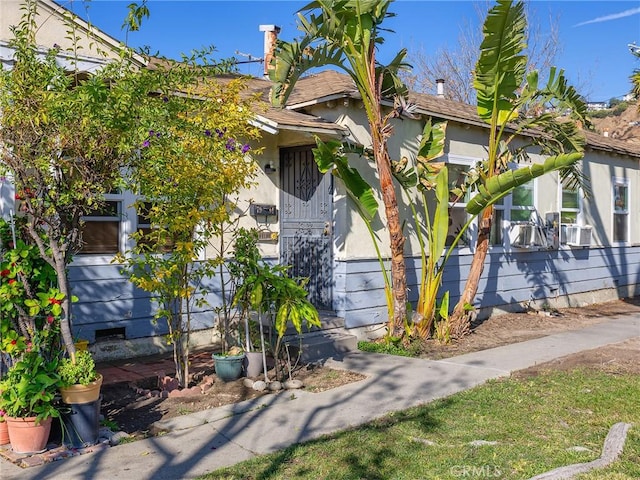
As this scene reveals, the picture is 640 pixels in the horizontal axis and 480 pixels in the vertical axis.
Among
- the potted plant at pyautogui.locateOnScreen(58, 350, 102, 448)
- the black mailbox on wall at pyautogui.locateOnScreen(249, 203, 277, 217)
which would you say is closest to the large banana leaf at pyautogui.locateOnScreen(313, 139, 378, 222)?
the black mailbox on wall at pyautogui.locateOnScreen(249, 203, 277, 217)

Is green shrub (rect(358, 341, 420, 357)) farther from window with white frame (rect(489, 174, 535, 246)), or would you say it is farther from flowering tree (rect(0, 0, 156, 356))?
flowering tree (rect(0, 0, 156, 356))

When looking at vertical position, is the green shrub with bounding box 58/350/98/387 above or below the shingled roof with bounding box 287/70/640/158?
below

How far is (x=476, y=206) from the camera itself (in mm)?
9352

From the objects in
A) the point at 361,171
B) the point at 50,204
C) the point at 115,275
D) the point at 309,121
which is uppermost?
the point at 309,121

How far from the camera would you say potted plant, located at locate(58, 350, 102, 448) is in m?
5.30

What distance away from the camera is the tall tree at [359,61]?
8625 millimetres

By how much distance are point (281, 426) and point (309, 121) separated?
16.8 ft

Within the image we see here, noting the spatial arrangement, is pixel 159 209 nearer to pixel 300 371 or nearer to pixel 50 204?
pixel 50 204

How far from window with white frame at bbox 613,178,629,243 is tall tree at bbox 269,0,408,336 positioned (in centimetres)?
958

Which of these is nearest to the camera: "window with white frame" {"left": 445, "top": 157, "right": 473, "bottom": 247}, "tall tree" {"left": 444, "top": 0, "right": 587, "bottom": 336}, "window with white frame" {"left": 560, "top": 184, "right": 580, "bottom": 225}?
"tall tree" {"left": 444, "top": 0, "right": 587, "bottom": 336}

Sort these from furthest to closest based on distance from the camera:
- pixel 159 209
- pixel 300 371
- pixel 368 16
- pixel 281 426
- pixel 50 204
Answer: pixel 368 16 < pixel 300 371 < pixel 159 209 < pixel 281 426 < pixel 50 204

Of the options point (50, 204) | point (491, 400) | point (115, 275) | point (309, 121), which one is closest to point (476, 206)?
point (309, 121)

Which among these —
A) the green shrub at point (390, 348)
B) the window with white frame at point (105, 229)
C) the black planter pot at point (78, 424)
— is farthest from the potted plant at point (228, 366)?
the green shrub at point (390, 348)

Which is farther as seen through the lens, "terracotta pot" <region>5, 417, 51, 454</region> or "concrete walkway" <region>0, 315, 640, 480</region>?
"terracotta pot" <region>5, 417, 51, 454</region>
